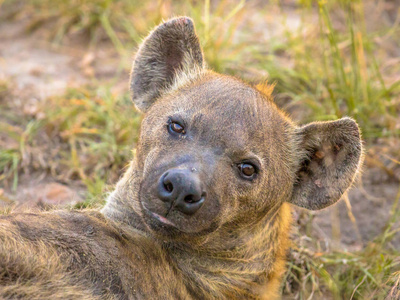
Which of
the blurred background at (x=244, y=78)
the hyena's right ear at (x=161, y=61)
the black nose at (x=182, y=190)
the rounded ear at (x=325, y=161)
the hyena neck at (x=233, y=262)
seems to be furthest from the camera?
the blurred background at (x=244, y=78)

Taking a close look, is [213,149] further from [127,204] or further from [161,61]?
[161,61]

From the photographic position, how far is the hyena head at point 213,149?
3012mm

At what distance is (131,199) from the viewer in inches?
136

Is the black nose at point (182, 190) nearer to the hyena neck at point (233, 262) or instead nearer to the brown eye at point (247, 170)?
the brown eye at point (247, 170)

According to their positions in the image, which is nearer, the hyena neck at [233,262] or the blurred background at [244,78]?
the hyena neck at [233,262]

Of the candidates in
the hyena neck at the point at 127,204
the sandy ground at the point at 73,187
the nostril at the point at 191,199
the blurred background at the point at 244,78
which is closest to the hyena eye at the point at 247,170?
the nostril at the point at 191,199

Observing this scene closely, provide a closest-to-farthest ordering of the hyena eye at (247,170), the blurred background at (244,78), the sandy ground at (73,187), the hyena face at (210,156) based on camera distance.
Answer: the hyena face at (210,156)
the hyena eye at (247,170)
the blurred background at (244,78)
the sandy ground at (73,187)

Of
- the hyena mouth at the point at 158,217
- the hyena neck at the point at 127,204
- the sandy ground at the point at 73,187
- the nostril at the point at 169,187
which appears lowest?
the sandy ground at the point at 73,187

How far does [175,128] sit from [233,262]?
2.90ft

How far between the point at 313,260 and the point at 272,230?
86 cm

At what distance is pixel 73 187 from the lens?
4.82 metres

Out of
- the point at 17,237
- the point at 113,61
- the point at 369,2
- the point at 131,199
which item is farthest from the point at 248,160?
the point at 369,2

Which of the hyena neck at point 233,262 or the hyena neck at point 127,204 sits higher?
the hyena neck at point 127,204

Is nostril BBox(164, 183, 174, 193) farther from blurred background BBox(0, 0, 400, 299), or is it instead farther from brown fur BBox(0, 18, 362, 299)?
blurred background BBox(0, 0, 400, 299)
